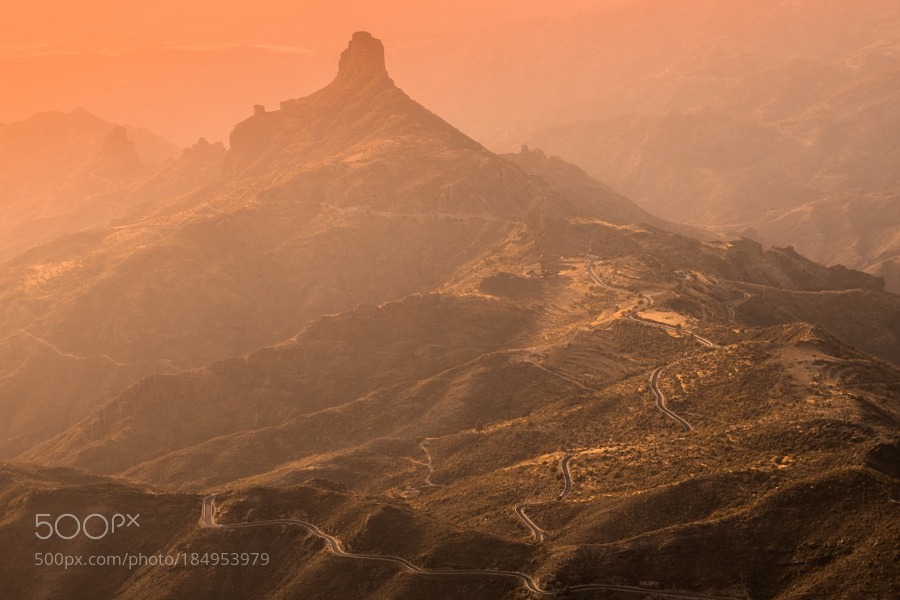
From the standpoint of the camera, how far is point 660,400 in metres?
125

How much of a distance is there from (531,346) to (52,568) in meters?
84.8

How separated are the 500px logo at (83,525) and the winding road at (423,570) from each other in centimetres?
882

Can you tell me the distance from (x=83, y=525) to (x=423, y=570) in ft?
140

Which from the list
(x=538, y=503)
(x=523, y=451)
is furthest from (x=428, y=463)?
(x=538, y=503)

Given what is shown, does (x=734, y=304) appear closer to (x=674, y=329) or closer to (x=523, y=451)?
(x=674, y=329)

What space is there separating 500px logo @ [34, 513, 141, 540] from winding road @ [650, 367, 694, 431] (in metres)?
63.0

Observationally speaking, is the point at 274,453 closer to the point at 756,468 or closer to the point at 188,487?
the point at 188,487

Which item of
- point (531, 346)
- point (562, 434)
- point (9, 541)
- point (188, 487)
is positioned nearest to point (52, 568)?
point (9, 541)

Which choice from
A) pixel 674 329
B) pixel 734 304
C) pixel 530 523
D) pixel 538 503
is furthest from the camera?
pixel 734 304

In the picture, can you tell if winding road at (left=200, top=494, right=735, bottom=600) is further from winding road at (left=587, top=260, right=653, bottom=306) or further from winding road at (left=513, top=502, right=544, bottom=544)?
winding road at (left=587, top=260, right=653, bottom=306)

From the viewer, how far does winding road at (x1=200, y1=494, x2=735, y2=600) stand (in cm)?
7850

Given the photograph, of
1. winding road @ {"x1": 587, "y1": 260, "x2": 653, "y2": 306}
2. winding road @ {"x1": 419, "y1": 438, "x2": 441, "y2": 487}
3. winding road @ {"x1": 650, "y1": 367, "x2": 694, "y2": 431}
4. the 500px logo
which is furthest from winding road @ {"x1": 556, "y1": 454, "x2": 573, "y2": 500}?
winding road @ {"x1": 587, "y1": 260, "x2": 653, "y2": 306}

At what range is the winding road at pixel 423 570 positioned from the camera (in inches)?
3091

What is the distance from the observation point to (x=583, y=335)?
523ft
